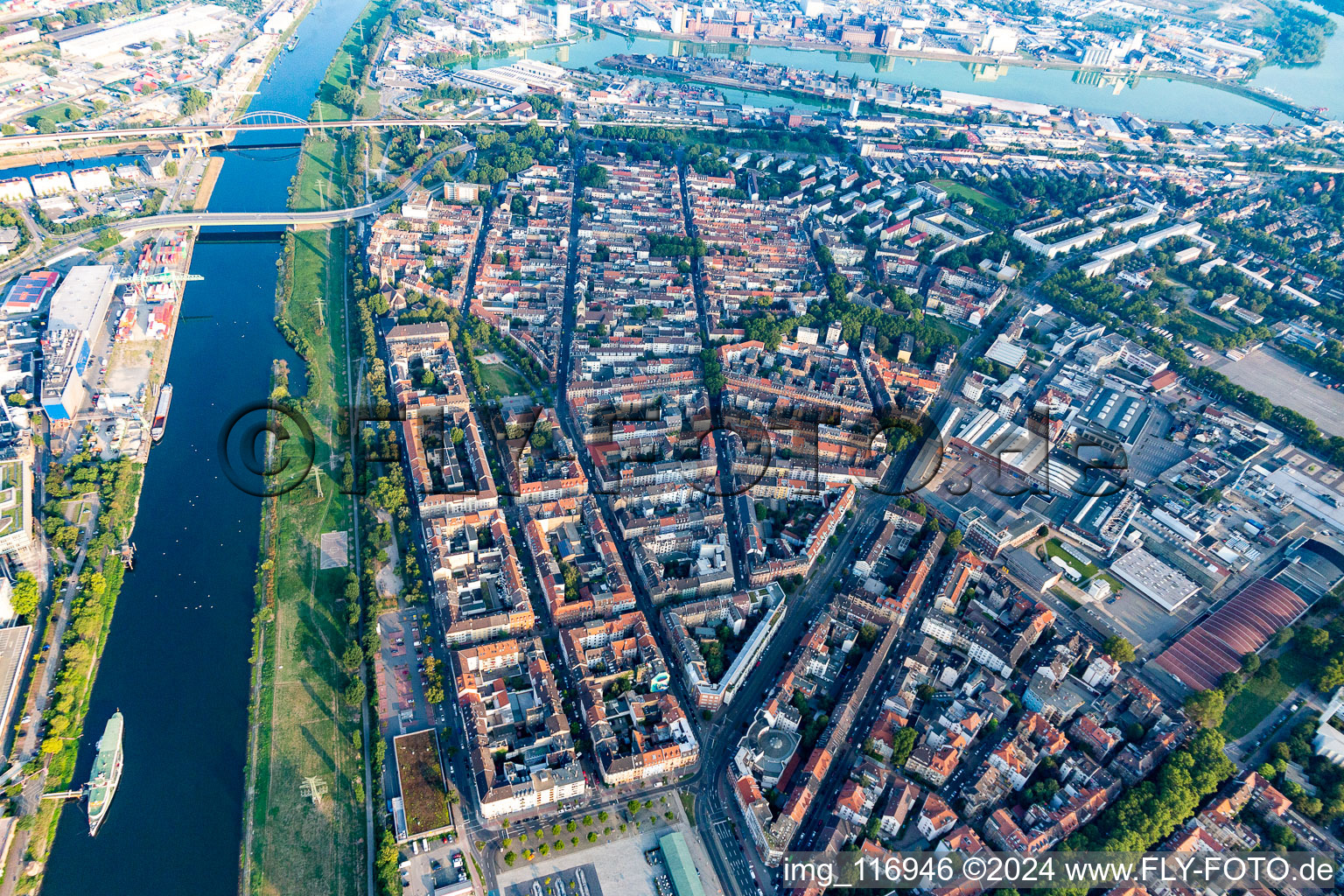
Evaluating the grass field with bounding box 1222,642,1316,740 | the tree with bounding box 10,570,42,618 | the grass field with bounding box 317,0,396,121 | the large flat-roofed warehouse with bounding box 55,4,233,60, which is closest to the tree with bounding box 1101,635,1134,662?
the grass field with bounding box 1222,642,1316,740

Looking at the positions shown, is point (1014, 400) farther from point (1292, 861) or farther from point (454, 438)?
point (454, 438)

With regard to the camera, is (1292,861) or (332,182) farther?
(332,182)

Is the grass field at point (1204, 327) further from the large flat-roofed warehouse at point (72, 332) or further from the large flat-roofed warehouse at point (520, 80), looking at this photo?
the large flat-roofed warehouse at point (72, 332)

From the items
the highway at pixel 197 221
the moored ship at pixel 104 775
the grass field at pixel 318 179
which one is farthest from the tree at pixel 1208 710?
the grass field at pixel 318 179

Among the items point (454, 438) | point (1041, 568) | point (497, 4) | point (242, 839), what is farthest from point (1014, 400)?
point (497, 4)

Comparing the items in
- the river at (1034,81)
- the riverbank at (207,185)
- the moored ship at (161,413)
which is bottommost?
the moored ship at (161,413)

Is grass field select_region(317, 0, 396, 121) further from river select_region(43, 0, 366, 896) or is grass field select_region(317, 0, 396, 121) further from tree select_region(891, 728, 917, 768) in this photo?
tree select_region(891, 728, 917, 768)

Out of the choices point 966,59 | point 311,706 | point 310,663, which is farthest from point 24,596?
point 966,59
